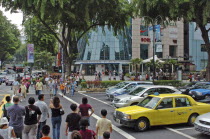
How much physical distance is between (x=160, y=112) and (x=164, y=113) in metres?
0.19

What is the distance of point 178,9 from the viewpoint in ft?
86.9

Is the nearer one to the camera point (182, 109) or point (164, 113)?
point (164, 113)

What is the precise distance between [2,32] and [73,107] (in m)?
51.9

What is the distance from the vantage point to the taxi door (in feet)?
33.4

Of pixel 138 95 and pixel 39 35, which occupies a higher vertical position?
pixel 39 35

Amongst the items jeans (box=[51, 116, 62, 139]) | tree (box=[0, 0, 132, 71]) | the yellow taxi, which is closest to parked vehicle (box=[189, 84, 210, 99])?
the yellow taxi

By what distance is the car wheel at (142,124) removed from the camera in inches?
392

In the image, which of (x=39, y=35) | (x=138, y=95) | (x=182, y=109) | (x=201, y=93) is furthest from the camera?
(x=39, y=35)

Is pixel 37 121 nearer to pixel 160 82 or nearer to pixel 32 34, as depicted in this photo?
pixel 160 82

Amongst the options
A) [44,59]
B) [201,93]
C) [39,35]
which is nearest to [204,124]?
[201,93]

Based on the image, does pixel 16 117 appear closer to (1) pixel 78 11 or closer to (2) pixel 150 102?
(2) pixel 150 102

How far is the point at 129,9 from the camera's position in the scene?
2897 cm

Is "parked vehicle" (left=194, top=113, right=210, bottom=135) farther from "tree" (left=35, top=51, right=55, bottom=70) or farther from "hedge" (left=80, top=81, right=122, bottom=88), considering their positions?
"tree" (left=35, top=51, right=55, bottom=70)

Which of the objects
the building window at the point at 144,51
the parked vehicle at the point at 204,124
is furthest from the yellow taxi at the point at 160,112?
the building window at the point at 144,51
